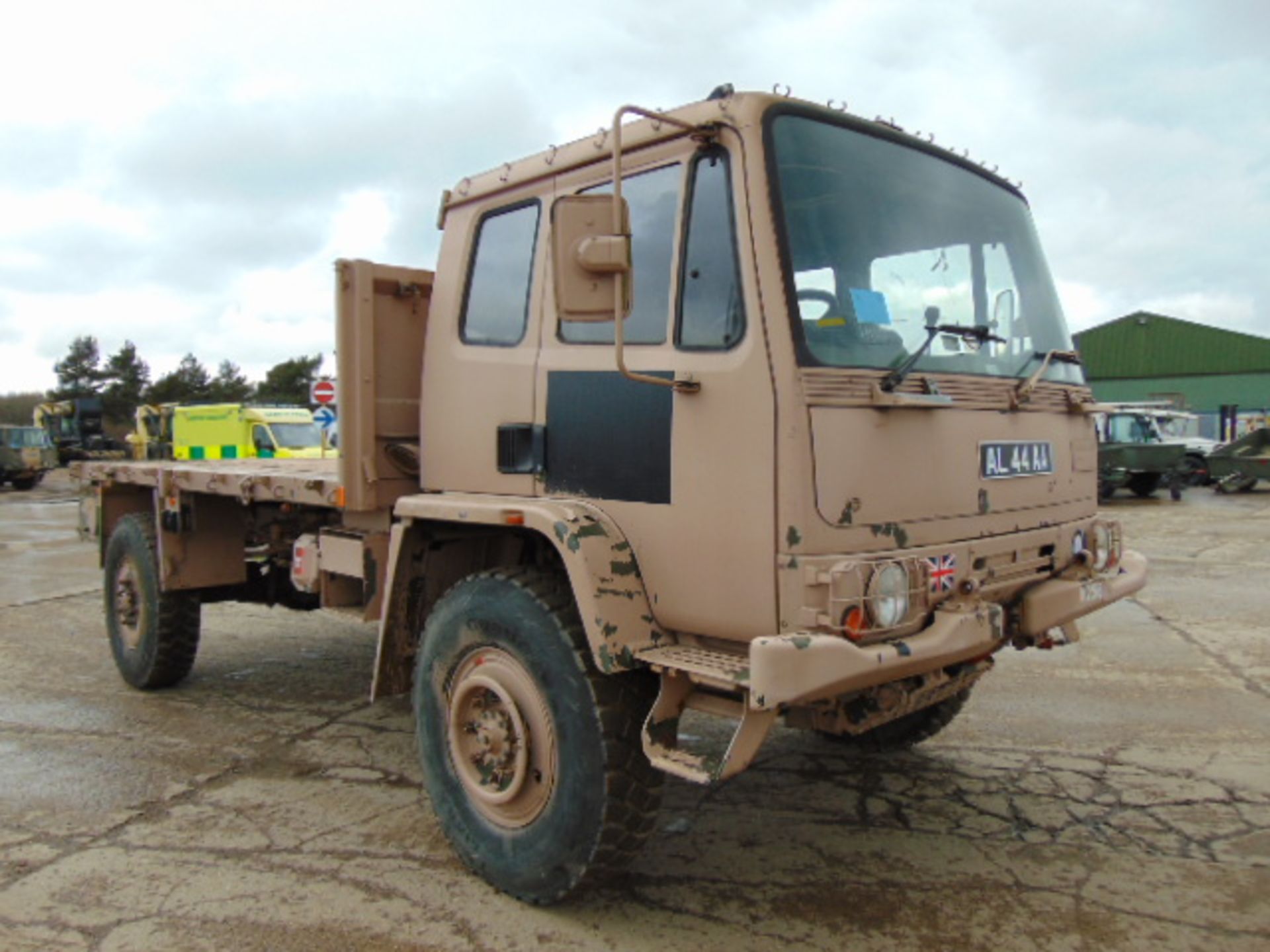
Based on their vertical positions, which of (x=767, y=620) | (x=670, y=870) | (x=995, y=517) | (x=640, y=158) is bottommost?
(x=670, y=870)

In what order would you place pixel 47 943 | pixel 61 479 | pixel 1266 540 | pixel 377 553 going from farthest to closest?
pixel 61 479 < pixel 1266 540 < pixel 377 553 < pixel 47 943

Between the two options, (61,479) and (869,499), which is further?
(61,479)

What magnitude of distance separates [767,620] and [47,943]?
2443 millimetres

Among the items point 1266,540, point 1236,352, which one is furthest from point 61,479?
point 1236,352

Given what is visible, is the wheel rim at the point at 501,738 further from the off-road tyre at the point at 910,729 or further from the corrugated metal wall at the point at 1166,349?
the corrugated metal wall at the point at 1166,349

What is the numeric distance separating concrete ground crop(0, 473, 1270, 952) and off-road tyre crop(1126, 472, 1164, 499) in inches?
659

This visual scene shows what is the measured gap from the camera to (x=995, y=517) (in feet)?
11.5

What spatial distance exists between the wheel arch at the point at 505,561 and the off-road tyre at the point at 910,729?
1938mm

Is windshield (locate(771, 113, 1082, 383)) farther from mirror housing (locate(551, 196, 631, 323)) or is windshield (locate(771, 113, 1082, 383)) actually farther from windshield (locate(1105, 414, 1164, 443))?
A: windshield (locate(1105, 414, 1164, 443))

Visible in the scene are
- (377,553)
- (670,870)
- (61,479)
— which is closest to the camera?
(670,870)

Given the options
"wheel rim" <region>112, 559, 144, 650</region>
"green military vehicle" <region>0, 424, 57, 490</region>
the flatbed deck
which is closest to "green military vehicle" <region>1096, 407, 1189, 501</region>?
the flatbed deck

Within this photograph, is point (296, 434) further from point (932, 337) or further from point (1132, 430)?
point (932, 337)

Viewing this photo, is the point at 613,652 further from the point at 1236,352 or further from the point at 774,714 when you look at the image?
the point at 1236,352

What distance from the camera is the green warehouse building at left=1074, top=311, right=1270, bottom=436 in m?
45.6
